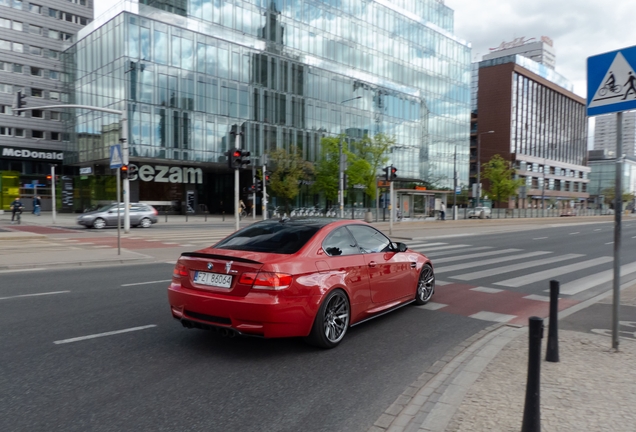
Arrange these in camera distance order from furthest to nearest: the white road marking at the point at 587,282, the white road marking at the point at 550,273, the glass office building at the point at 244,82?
the glass office building at the point at 244,82 → the white road marking at the point at 550,273 → the white road marking at the point at 587,282

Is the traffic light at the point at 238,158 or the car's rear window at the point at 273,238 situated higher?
the traffic light at the point at 238,158

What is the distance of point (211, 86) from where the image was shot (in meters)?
46.0

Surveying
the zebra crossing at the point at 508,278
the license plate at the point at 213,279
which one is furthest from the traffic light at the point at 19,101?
the license plate at the point at 213,279

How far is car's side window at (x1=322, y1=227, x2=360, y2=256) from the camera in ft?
18.2

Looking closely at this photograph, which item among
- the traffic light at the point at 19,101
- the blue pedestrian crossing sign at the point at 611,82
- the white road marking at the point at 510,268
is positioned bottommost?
the white road marking at the point at 510,268

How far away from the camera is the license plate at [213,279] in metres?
4.93

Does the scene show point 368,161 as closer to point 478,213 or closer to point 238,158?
point 478,213

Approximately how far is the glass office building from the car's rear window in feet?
127

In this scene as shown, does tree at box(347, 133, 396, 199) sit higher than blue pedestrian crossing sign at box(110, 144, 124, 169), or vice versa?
tree at box(347, 133, 396, 199)

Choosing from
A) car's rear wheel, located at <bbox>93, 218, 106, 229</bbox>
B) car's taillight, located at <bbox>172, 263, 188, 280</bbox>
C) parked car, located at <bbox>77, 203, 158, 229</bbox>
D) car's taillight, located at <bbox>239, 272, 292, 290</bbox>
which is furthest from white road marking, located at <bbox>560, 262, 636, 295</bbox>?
car's rear wheel, located at <bbox>93, 218, 106, 229</bbox>

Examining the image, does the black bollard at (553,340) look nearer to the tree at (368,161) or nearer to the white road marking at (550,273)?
the white road marking at (550,273)

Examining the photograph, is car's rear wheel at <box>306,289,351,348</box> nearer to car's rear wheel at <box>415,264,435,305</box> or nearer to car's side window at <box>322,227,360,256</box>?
car's side window at <box>322,227,360,256</box>

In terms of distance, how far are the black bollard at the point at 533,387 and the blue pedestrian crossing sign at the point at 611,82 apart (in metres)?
2.91

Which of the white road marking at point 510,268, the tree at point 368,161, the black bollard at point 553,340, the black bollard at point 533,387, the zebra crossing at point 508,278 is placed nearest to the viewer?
the black bollard at point 533,387
